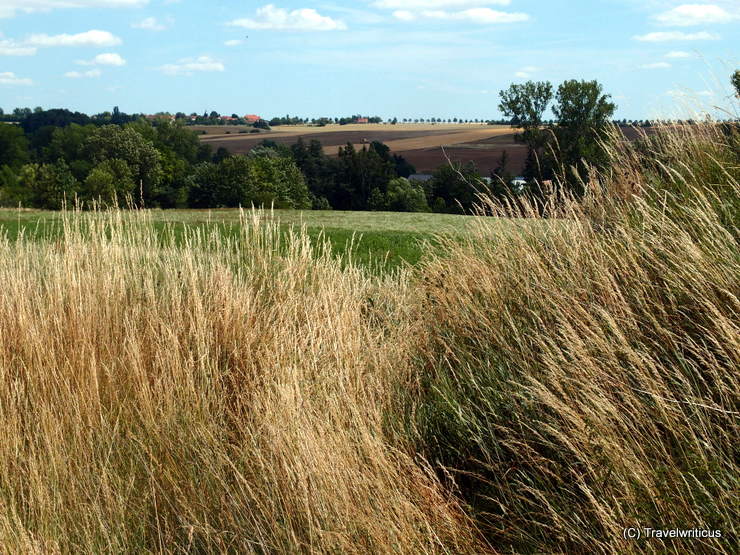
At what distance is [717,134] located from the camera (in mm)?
6766

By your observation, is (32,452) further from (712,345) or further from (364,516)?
(712,345)

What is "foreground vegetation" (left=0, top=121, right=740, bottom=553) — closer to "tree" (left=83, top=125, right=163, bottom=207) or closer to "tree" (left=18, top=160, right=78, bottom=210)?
"tree" (left=18, top=160, right=78, bottom=210)

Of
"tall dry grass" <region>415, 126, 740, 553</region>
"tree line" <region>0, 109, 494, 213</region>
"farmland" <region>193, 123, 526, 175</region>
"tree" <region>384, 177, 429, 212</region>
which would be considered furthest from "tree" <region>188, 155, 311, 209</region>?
"tall dry grass" <region>415, 126, 740, 553</region>

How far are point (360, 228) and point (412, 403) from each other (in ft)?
46.9

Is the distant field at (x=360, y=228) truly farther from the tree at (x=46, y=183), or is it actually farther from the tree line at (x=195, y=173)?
the tree at (x=46, y=183)

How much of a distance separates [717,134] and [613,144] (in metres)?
1.12

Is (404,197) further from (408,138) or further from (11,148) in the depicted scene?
(11,148)

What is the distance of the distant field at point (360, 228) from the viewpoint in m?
13.1

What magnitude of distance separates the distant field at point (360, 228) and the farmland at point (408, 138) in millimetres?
28210

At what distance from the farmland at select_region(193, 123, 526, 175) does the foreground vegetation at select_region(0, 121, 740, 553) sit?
45.1 metres

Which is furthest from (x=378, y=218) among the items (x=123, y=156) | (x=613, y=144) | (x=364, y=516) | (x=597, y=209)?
(x=123, y=156)

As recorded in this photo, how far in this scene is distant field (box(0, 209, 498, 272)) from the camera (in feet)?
43.1

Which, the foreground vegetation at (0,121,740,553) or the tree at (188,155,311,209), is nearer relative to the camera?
the foreground vegetation at (0,121,740,553)

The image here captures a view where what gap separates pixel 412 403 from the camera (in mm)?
4332
